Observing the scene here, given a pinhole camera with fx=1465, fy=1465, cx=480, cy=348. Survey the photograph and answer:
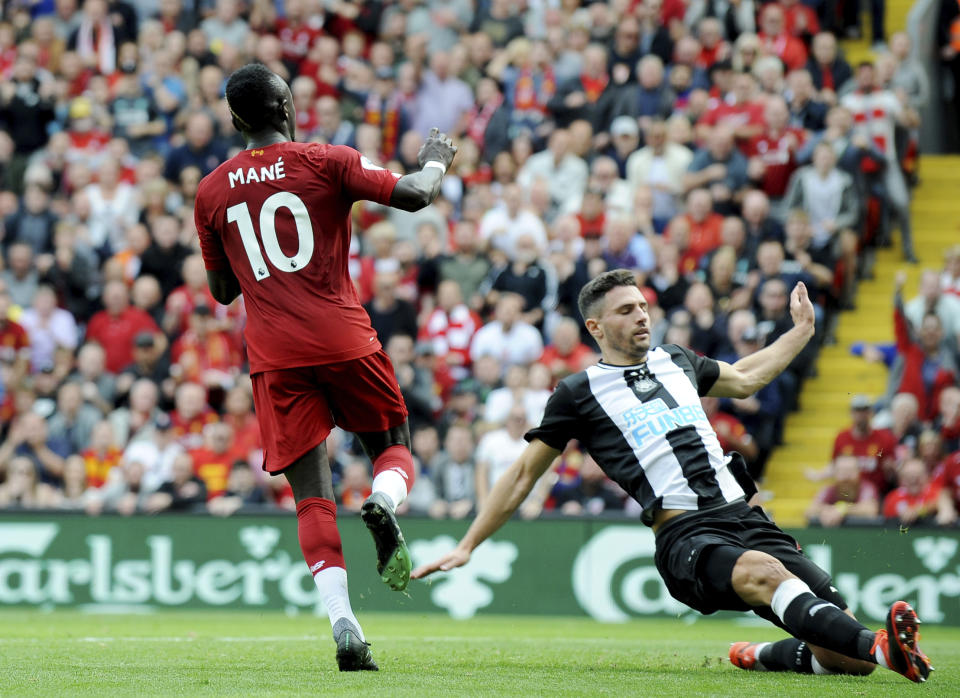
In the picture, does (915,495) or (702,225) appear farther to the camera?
(702,225)

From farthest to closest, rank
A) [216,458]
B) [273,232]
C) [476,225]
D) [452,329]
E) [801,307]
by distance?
[476,225]
[452,329]
[216,458]
[801,307]
[273,232]

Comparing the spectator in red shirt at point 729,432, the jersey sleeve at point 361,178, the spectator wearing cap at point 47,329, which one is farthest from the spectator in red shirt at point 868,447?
the spectator wearing cap at point 47,329

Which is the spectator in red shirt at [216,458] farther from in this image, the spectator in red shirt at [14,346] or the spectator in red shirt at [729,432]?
the spectator in red shirt at [729,432]

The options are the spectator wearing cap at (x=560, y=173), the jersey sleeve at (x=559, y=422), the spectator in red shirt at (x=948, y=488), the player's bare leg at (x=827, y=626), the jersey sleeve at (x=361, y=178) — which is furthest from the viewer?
the spectator wearing cap at (x=560, y=173)

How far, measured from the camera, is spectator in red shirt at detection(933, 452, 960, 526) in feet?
39.9

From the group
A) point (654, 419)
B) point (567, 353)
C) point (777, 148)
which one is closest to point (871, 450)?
point (567, 353)

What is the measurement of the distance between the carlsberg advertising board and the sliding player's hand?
607cm

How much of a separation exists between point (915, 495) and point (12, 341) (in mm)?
9267

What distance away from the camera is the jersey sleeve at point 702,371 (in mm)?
7191

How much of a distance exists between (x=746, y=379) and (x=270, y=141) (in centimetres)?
258

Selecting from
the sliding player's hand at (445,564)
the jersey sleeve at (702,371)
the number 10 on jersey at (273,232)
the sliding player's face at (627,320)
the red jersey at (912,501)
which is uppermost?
the number 10 on jersey at (273,232)

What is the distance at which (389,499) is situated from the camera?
21.0ft

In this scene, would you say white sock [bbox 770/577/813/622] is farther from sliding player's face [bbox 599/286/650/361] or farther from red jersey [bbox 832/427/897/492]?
red jersey [bbox 832/427/897/492]

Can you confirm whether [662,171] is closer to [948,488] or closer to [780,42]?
[780,42]
